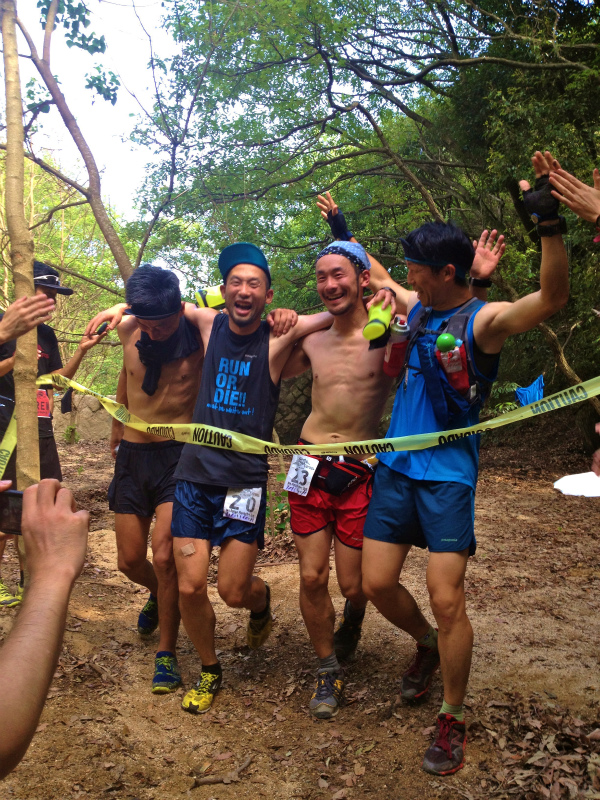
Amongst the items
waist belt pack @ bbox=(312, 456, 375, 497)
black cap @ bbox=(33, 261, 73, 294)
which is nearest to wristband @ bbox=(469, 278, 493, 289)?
waist belt pack @ bbox=(312, 456, 375, 497)

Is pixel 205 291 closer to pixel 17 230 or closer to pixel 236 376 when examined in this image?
pixel 236 376

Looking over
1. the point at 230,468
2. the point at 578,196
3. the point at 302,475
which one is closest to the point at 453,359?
the point at 578,196

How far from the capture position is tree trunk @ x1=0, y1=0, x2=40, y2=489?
331 centimetres

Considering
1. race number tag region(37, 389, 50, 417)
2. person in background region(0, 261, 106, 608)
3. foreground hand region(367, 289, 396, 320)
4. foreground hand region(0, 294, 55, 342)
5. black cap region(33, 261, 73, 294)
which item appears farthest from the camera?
race number tag region(37, 389, 50, 417)

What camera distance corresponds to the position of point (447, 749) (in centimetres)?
295

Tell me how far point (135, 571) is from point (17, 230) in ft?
7.46

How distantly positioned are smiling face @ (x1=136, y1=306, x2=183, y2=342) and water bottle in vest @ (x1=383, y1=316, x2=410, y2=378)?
145cm

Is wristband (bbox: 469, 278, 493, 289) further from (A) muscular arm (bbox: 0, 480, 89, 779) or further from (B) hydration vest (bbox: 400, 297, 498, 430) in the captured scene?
(A) muscular arm (bbox: 0, 480, 89, 779)

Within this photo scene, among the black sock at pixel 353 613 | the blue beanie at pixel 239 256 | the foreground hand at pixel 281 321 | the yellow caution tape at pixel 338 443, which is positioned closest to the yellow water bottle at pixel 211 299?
the blue beanie at pixel 239 256

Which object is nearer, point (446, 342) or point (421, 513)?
point (446, 342)

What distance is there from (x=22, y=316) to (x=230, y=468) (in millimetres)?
1438

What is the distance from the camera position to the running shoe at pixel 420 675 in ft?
11.6

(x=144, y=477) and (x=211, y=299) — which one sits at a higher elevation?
(x=211, y=299)

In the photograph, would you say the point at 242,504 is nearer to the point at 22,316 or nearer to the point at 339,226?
the point at 22,316
